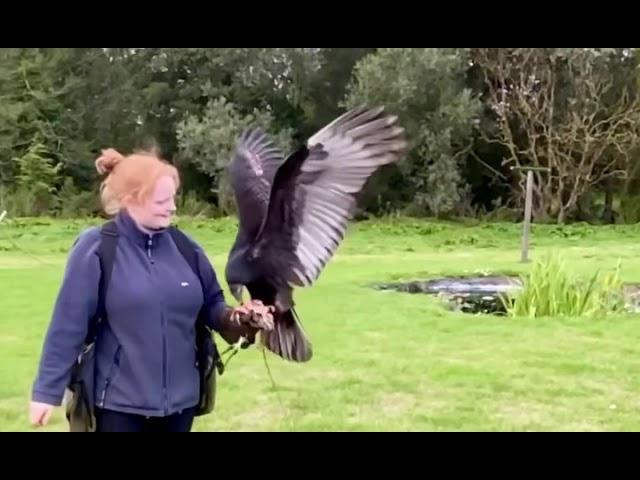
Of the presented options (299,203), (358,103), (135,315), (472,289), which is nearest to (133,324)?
(135,315)

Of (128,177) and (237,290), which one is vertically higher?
(128,177)

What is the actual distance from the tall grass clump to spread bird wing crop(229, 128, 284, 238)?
1.02 meters

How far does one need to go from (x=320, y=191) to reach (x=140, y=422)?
1.92ft

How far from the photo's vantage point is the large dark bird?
1776 mm

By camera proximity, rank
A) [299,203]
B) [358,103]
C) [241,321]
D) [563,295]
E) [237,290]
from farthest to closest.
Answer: [563,295]
[358,103]
[237,290]
[299,203]
[241,321]

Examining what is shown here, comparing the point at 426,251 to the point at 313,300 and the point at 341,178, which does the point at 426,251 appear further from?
the point at 341,178

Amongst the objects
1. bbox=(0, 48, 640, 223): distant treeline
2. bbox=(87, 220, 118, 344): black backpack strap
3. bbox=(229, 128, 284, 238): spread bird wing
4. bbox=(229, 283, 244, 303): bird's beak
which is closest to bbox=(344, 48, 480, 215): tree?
bbox=(0, 48, 640, 223): distant treeline

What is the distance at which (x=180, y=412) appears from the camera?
1451 mm

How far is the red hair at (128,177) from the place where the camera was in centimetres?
140

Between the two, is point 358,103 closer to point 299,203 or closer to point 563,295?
point 299,203

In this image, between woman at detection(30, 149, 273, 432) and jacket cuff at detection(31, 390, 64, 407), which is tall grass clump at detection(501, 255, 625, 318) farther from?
jacket cuff at detection(31, 390, 64, 407)

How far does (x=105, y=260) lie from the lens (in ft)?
4.43

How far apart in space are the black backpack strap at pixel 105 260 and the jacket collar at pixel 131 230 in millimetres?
11
